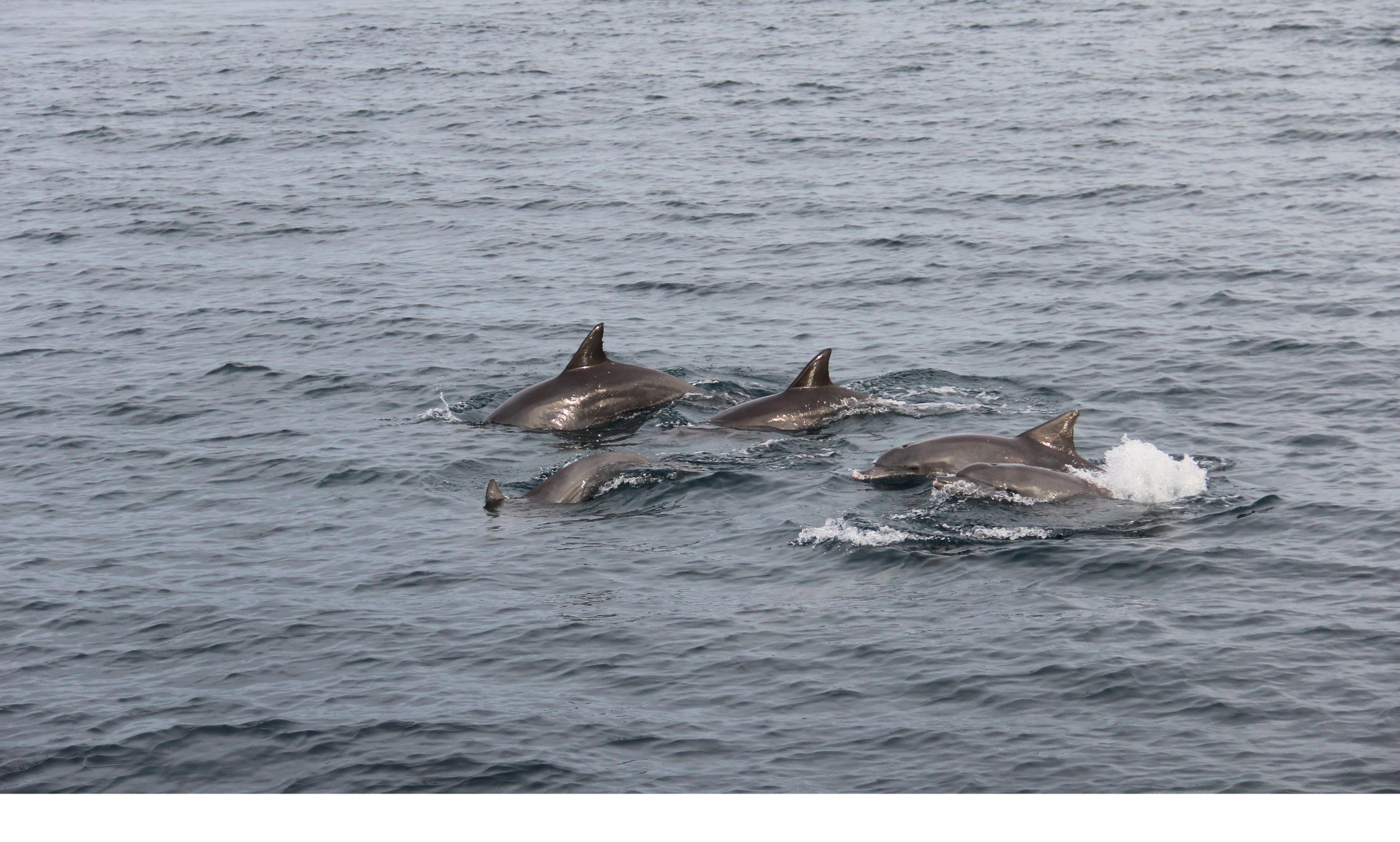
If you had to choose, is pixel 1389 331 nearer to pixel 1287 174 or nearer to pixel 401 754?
pixel 1287 174

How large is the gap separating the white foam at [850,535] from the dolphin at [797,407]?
457cm

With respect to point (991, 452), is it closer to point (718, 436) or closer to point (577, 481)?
point (718, 436)

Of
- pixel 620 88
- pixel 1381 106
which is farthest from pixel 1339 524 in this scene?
pixel 620 88

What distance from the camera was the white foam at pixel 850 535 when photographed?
19234 mm

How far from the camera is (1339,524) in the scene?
19625 millimetres

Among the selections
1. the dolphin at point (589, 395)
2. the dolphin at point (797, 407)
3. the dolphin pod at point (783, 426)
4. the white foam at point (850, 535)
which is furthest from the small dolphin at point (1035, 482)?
the dolphin at point (589, 395)

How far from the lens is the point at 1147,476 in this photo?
816 inches

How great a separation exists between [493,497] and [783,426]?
17.5 ft

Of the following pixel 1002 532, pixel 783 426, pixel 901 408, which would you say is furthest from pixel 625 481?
pixel 901 408

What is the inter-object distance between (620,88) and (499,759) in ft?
157

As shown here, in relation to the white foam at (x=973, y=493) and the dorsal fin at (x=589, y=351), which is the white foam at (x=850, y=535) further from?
the dorsal fin at (x=589, y=351)

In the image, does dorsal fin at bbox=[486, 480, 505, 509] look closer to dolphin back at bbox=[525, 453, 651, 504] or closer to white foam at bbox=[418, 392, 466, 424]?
dolphin back at bbox=[525, 453, 651, 504]

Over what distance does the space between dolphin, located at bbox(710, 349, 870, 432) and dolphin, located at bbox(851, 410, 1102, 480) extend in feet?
9.76

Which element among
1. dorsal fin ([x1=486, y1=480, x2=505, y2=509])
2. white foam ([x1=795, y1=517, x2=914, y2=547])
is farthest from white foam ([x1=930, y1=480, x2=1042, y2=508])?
dorsal fin ([x1=486, y1=480, x2=505, y2=509])
